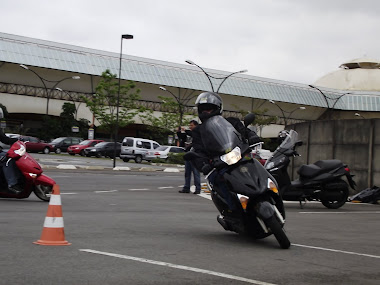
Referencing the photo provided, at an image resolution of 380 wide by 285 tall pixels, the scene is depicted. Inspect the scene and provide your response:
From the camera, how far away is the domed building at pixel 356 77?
112m

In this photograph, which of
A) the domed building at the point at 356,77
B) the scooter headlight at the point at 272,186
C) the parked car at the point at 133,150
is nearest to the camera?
the scooter headlight at the point at 272,186

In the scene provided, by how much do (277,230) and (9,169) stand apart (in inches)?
263

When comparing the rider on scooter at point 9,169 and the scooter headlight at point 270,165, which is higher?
the scooter headlight at point 270,165

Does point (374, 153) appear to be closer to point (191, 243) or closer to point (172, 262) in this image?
point (191, 243)

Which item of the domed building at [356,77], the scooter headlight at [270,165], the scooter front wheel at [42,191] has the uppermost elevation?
the domed building at [356,77]

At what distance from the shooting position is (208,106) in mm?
8148

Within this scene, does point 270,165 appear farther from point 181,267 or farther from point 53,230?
point 181,267

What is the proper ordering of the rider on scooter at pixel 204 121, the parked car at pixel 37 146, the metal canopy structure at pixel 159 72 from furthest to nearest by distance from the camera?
the metal canopy structure at pixel 159 72, the parked car at pixel 37 146, the rider on scooter at pixel 204 121

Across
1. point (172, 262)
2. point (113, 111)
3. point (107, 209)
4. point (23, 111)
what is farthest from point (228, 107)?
point (172, 262)

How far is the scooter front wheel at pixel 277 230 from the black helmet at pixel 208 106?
1559 mm

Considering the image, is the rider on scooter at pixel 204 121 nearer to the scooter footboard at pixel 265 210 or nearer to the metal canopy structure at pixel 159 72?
the scooter footboard at pixel 265 210

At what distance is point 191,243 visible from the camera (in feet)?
24.5

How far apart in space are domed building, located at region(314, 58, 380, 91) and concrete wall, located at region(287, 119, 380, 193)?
93263mm

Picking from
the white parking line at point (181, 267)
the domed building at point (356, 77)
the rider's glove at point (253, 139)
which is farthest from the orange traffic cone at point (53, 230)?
the domed building at point (356, 77)
